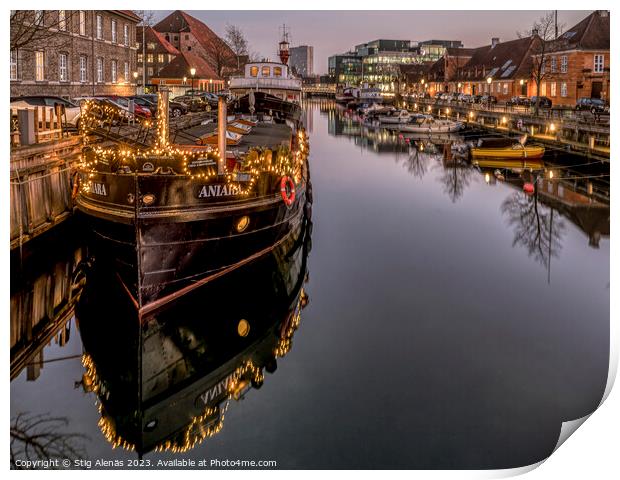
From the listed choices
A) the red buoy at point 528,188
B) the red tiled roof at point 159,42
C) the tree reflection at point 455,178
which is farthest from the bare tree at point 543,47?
the red tiled roof at point 159,42

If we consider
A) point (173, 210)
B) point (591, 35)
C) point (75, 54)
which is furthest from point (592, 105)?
point (173, 210)

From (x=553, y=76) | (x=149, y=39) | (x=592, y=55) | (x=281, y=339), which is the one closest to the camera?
(x=281, y=339)

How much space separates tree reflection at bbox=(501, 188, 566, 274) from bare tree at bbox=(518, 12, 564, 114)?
17.9m

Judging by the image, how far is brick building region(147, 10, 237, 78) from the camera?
7569 centimetres

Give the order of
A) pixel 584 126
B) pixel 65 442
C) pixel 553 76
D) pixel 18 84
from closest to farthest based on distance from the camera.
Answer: pixel 65 442 → pixel 18 84 → pixel 584 126 → pixel 553 76

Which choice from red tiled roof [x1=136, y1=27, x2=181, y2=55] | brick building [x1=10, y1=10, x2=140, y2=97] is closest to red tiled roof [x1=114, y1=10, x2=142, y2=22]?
brick building [x1=10, y1=10, x2=140, y2=97]

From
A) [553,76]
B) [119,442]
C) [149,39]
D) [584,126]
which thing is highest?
[149,39]

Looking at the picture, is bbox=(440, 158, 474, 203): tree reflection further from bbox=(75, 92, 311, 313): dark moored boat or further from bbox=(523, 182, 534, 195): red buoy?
bbox=(75, 92, 311, 313): dark moored boat

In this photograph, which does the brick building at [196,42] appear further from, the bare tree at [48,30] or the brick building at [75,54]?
the bare tree at [48,30]

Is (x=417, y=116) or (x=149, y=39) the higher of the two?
(x=149, y=39)

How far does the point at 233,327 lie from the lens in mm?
10789

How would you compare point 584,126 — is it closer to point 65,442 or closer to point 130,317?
point 130,317

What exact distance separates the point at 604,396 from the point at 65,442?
6207 mm

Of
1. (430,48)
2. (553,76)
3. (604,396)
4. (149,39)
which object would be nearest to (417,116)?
(553,76)
